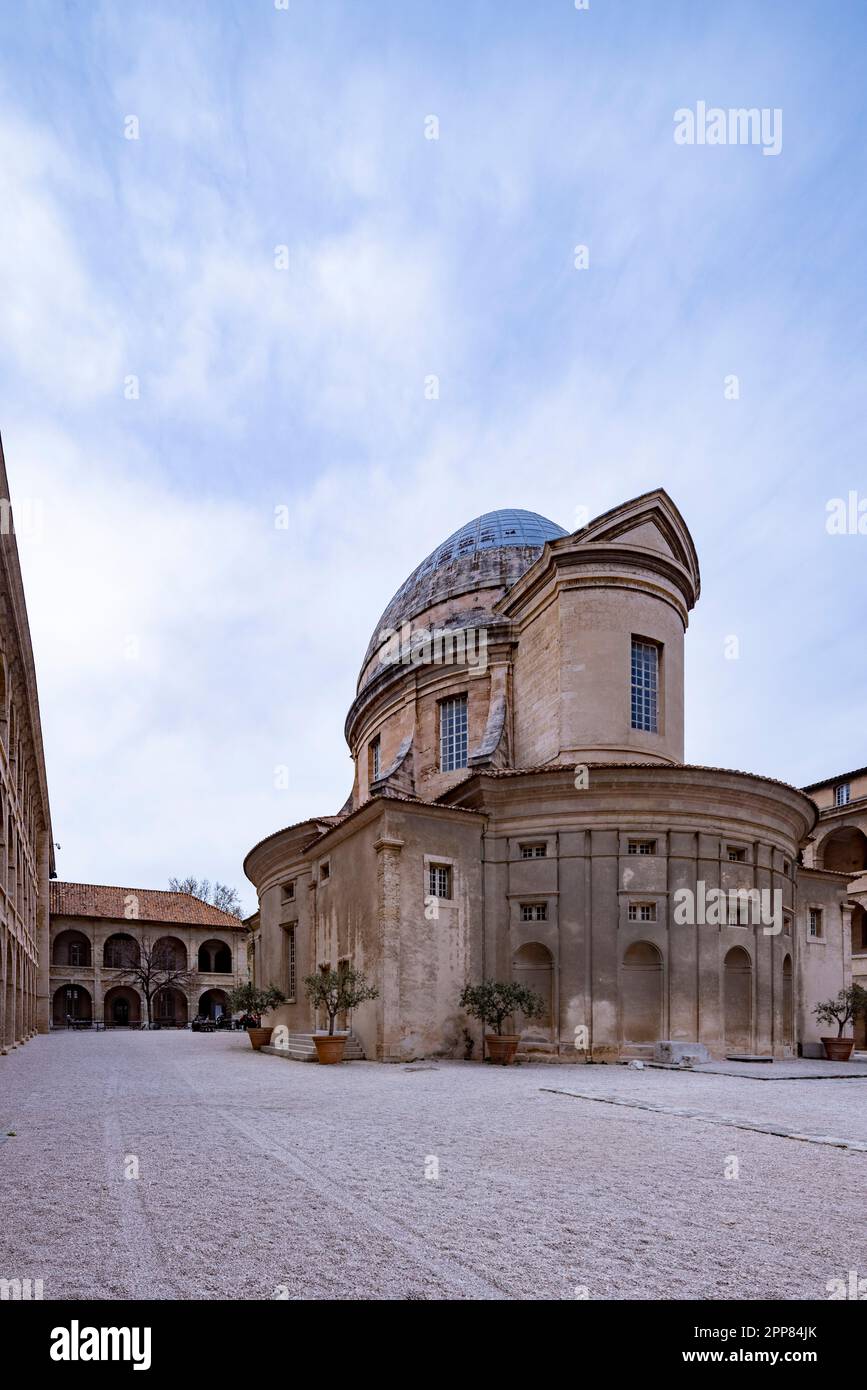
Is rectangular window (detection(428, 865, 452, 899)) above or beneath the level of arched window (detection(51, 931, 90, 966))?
above

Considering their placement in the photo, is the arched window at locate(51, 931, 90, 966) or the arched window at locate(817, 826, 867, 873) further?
the arched window at locate(51, 931, 90, 966)

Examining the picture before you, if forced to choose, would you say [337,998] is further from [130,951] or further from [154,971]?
[130,951]

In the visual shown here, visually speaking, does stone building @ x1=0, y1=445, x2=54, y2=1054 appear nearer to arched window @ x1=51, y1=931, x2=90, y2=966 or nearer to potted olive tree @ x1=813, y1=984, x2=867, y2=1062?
arched window @ x1=51, y1=931, x2=90, y2=966

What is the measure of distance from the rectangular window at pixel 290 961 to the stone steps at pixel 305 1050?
4522 millimetres


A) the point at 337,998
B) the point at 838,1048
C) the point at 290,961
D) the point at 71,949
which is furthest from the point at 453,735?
the point at 71,949

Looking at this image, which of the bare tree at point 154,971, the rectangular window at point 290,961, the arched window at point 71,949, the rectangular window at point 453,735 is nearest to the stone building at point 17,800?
the rectangular window at point 290,961

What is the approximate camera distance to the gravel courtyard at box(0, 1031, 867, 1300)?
5383 millimetres

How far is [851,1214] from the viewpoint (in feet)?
23.7

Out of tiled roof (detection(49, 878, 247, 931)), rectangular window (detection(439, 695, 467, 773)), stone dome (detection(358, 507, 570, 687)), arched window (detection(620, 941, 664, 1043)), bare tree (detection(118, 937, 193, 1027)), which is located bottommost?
bare tree (detection(118, 937, 193, 1027))

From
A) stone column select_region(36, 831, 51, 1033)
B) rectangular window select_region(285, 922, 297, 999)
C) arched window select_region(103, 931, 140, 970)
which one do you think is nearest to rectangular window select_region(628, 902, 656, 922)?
rectangular window select_region(285, 922, 297, 999)

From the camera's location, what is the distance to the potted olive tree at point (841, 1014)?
2778cm

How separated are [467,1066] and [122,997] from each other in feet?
158
